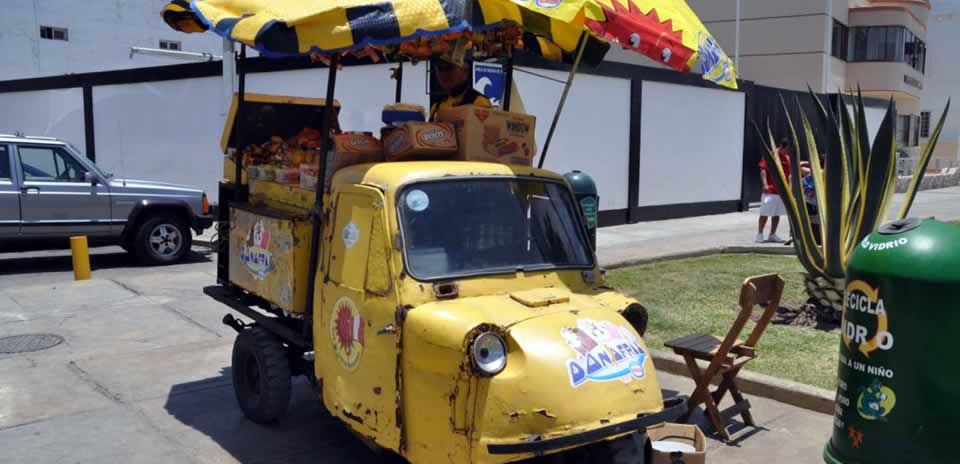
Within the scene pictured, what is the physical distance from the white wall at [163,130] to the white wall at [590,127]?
6.23m

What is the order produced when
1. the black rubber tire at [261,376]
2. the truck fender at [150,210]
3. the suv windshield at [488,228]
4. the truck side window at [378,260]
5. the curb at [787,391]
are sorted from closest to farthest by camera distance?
the truck side window at [378,260] < the suv windshield at [488,228] < the black rubber tire at [261,376] < the curb at [787,391] < the truck fender at [150,210]

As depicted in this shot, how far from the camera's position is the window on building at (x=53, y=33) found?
30.0m

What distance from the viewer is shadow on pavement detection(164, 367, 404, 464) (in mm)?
4895

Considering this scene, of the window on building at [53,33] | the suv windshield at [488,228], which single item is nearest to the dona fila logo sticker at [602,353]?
the suv windshield at [488,228]

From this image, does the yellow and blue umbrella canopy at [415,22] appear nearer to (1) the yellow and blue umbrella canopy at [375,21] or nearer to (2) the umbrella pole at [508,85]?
(1) the yellow and blue umbrella canopy at [375,21]

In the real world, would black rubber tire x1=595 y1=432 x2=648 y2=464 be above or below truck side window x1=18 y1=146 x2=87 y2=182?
below

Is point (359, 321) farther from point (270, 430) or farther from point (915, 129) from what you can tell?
point (915, 129)

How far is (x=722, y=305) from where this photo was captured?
8516mm

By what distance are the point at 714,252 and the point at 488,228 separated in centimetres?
896

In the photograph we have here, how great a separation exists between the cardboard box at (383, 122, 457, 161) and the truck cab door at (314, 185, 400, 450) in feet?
1.57

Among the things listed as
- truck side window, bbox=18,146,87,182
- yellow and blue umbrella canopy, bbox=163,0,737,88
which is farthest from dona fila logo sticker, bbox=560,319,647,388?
truck side window, bbox=18,146,87,182

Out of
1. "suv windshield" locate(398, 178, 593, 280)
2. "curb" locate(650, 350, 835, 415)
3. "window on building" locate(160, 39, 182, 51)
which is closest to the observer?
"suv windshield" locate(398, 178, 593, 280)

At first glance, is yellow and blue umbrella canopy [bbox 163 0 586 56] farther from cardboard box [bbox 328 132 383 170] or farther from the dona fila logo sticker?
the dona fila logo sticker

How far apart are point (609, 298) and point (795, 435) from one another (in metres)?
1.93
